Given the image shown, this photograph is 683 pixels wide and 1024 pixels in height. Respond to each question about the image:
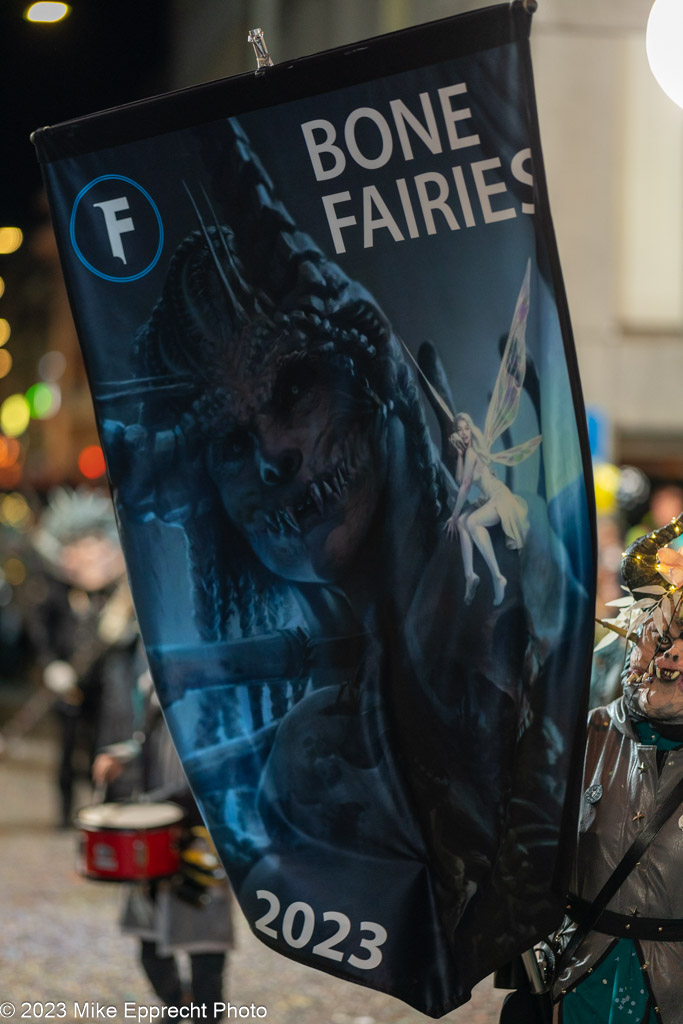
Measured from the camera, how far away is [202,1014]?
4324mm

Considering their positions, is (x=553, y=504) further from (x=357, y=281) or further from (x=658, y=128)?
(x=658, y=128)

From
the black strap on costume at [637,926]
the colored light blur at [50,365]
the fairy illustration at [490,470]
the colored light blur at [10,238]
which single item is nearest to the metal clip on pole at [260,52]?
the fairy illustration at [490,470]

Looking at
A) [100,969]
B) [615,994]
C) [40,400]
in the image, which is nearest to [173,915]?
[100,969]

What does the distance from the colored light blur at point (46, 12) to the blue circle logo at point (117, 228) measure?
7.56 ft

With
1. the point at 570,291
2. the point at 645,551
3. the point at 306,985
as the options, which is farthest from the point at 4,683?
the point at 645,551

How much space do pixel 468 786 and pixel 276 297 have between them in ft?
3.87

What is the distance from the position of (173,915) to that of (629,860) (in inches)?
78.3

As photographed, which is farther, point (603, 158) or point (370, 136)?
point (603, 158)

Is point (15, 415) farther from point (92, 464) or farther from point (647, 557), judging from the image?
point (647, 557)

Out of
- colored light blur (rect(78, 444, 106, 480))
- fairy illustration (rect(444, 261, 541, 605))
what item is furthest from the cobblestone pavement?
colored light blur (rect(78, 444, 106, 480))

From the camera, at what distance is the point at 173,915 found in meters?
4.36

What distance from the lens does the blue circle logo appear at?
2785mm

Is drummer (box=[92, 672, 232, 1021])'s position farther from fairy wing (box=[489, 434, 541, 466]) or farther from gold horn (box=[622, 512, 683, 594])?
fairy wing (box=[489, 434, 541, 466])

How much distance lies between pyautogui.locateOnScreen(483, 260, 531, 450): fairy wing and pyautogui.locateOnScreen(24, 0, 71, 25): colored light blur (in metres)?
3.05
